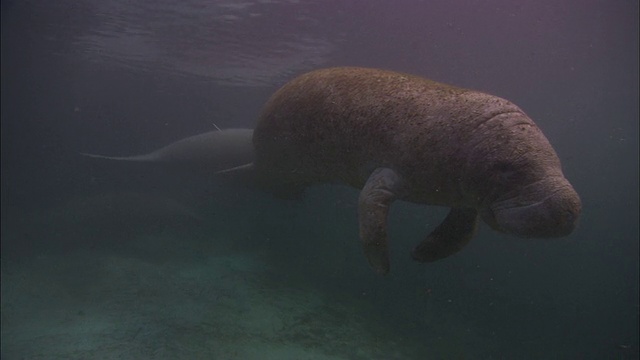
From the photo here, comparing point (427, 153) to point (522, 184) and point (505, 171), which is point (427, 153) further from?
point (522, 184)

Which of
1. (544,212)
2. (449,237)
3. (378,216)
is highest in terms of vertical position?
(544,212)

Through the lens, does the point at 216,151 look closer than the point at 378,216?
No

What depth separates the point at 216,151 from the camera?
1018 centimetres

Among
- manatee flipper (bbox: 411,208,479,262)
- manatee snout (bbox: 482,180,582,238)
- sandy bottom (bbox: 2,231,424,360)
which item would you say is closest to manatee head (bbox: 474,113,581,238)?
manatee snout (bbox: 482,180,582,238)

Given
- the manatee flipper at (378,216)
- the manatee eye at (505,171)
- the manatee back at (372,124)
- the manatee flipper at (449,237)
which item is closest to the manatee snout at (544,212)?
the manatee eye at (505,171)

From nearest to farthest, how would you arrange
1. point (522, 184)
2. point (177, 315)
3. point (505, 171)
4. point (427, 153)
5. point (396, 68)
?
point (522, 184), point (505, 171), point (427, 153), point (177, 315), point (396, 68)

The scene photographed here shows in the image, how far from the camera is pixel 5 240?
43.2ft

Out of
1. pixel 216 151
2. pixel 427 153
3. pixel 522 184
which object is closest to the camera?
pixel 522 184

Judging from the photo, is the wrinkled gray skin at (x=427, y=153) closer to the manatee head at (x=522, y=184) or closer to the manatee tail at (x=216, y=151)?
the manatee head at (x=522, y=184)

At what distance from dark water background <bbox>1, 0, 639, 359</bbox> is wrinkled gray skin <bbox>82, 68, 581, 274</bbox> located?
379 cm

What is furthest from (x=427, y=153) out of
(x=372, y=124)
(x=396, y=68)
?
(x=396, y=68)

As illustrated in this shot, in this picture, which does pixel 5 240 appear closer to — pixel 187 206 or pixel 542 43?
pixel 187 206

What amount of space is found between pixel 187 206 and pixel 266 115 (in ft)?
31.8

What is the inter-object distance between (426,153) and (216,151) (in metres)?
6.97
